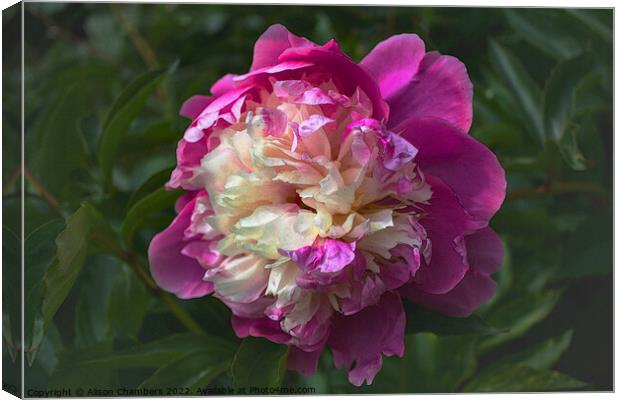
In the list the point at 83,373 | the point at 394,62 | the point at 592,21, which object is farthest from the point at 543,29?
the point at 83,373

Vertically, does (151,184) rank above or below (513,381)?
above

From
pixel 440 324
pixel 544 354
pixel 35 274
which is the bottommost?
pixel 544 354

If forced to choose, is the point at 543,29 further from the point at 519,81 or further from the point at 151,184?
the point at 151,184

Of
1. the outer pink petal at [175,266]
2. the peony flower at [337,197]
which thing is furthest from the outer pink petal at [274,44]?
the outer pink petal at [175,266]

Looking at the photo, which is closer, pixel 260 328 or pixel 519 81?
pixel 260 328

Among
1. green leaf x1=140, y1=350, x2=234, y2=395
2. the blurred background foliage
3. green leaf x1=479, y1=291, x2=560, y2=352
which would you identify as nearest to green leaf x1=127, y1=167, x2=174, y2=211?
the blurred background foliage

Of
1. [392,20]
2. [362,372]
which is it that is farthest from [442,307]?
[392,20]

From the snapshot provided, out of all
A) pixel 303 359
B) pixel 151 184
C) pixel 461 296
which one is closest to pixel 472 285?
pixel 461 296

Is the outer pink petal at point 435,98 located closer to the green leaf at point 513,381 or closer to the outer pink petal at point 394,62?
the outer pink petal at point 394,62
